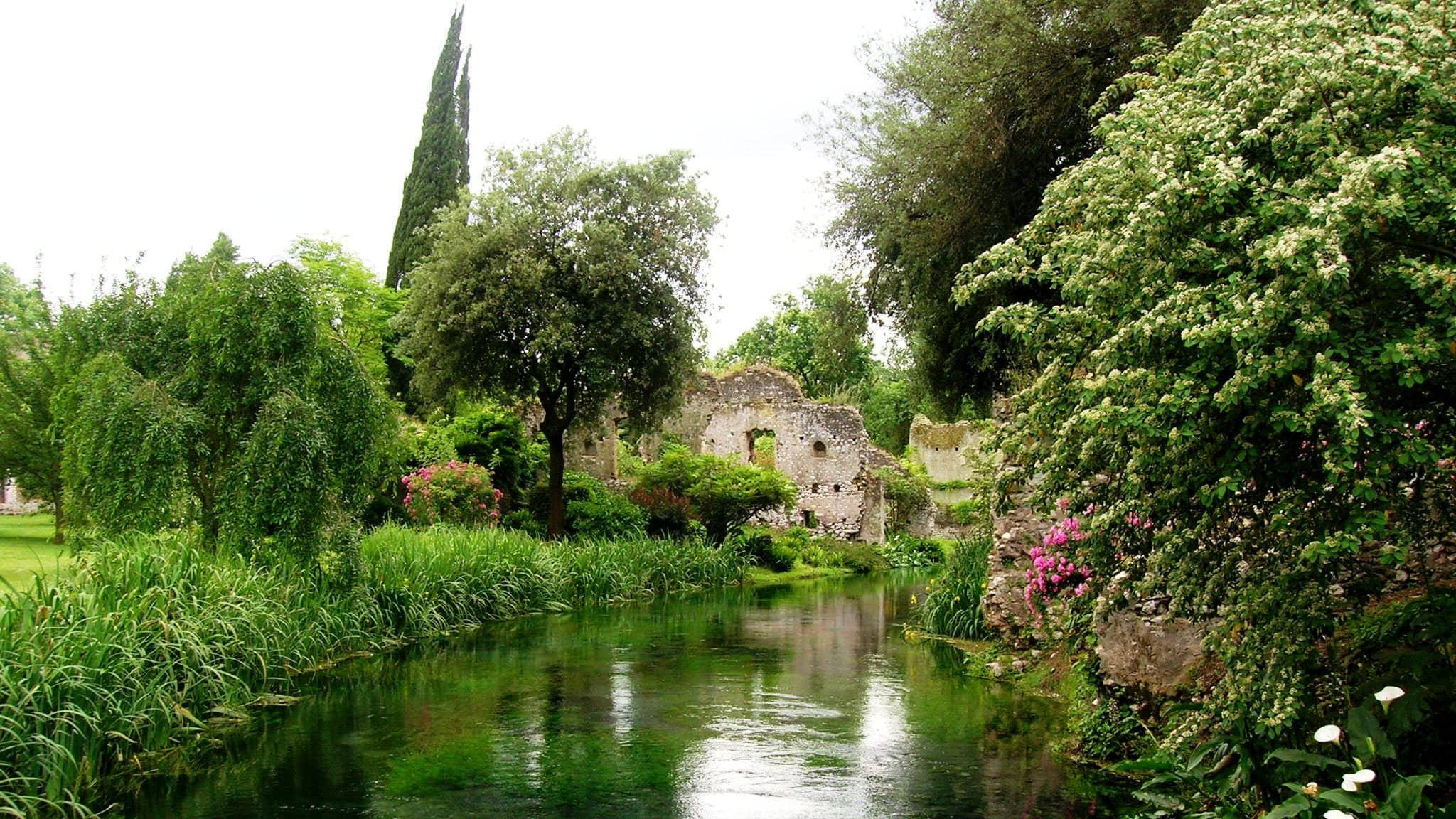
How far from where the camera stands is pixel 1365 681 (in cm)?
566

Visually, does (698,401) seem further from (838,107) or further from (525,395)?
(838,107)

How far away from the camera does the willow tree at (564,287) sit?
2153 cm

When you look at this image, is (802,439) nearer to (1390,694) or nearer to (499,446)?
(499,446)

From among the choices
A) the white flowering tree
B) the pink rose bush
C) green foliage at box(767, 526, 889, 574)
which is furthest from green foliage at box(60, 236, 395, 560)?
green foliage at box(767, 526, 889, 574)

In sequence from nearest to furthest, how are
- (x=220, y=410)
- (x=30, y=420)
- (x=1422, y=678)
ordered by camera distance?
(x=1422, y=678) < (x=220, y=410) < (x=30, y=420)

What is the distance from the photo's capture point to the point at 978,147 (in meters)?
13.1

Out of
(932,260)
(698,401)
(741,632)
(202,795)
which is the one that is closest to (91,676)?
(202,795)

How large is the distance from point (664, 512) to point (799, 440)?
812 cm

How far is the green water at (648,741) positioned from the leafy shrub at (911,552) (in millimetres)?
16484

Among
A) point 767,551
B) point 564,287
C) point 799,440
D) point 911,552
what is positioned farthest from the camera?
point 799,440

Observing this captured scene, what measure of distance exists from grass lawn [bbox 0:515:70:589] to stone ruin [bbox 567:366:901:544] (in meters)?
15.7

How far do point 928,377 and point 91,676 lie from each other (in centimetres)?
1289

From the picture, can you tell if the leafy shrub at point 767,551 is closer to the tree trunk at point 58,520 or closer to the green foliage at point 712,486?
the green foliage at point 712,486

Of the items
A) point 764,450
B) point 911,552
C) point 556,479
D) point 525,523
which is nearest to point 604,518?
point 556,479
